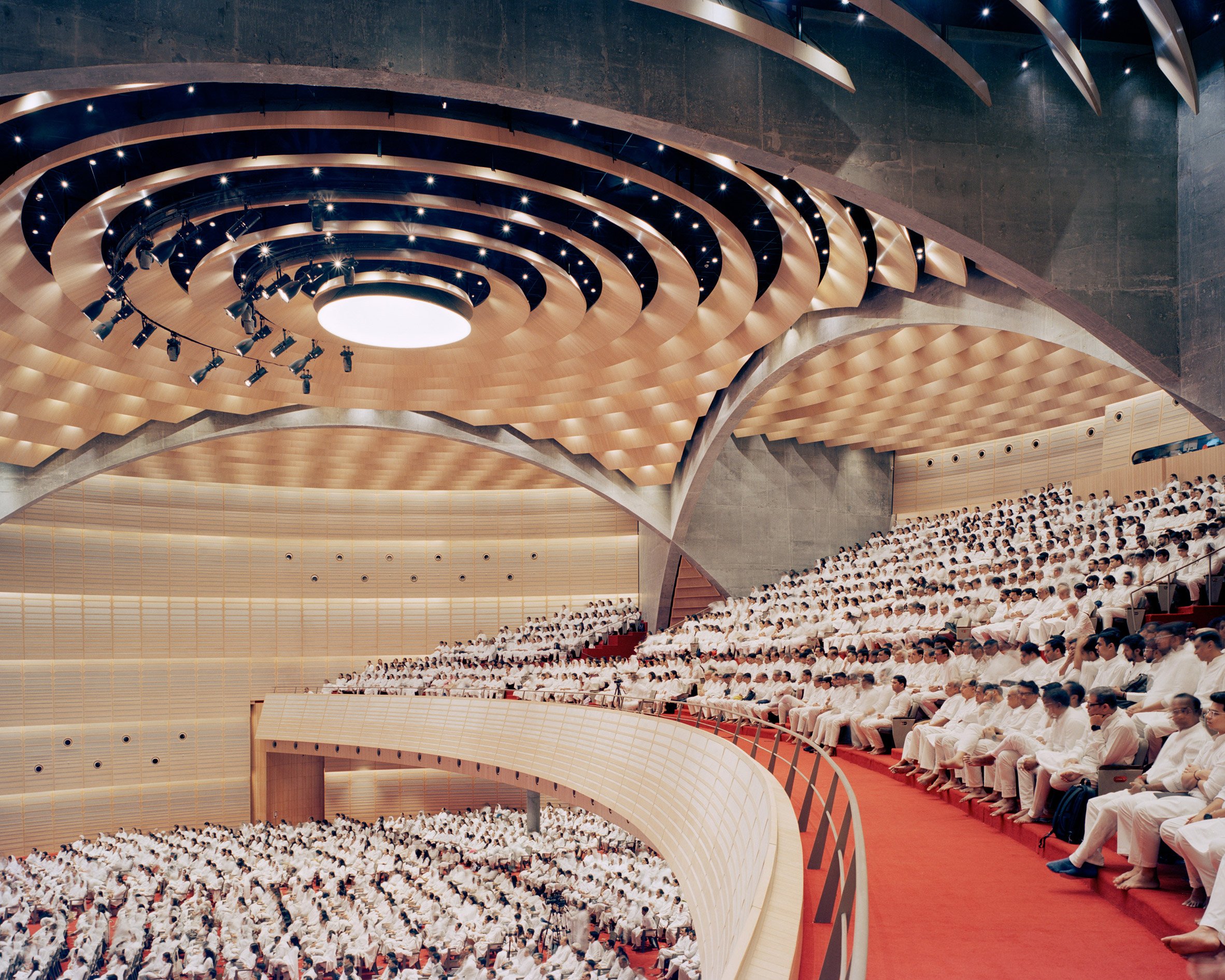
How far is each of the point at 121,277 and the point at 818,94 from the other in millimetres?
9790

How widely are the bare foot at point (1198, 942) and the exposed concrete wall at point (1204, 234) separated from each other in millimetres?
7639

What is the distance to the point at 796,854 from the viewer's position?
17.7 feet

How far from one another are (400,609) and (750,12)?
27477mm

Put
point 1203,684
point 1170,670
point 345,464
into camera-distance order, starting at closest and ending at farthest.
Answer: point 1203,684 → point 1170,670 → point 345,464

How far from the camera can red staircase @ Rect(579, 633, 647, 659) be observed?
96.0ft

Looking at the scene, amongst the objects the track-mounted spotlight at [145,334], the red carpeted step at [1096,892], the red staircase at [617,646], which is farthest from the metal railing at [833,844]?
the red staircase at [617,646]

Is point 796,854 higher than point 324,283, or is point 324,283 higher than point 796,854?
point 324,283

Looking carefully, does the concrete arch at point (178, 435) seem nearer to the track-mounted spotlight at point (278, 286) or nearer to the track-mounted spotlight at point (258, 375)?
the track-mounted spotlight at point (258, 375)

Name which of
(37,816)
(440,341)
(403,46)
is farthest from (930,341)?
(37,816)

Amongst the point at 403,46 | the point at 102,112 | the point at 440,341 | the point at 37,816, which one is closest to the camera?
the point at 403,46

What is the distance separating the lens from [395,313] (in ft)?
57.9

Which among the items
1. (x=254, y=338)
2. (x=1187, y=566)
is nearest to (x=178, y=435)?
(x=254, y=338)

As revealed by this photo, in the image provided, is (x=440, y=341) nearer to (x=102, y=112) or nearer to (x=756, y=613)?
(x=102, y=112)

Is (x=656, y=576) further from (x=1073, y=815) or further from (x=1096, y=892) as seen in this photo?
(x=1096, y=892)
